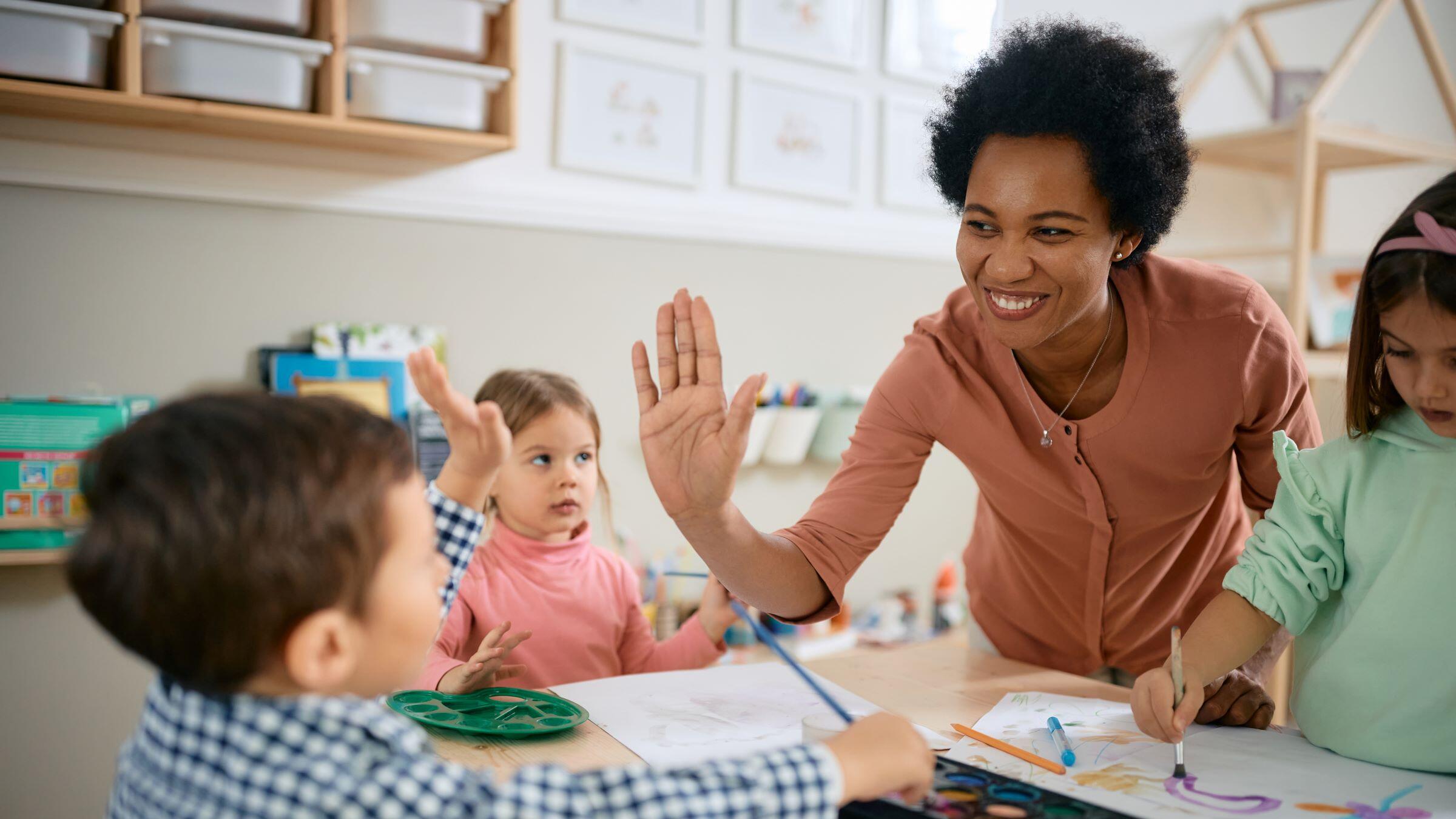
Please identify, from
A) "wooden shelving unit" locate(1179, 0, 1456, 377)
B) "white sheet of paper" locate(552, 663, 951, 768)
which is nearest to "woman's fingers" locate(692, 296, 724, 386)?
"white sheet of paper" locate(552, 663, 951, 768)

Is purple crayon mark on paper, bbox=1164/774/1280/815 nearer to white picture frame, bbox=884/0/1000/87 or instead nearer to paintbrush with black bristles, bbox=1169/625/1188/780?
paintbrush with black bristles, bbox=1169/625/1188/780

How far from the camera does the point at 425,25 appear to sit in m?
1.82

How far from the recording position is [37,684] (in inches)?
69.6

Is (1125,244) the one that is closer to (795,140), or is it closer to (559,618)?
(559,618)

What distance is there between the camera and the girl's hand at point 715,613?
143 centimetres

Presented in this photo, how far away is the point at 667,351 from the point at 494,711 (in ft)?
1.25

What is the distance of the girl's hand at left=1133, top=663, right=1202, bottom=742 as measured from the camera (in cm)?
A: 94

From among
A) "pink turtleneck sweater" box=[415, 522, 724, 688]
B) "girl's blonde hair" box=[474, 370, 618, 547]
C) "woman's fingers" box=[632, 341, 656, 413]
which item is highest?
"woman's fingers" box=[632, 341, 656, 413]

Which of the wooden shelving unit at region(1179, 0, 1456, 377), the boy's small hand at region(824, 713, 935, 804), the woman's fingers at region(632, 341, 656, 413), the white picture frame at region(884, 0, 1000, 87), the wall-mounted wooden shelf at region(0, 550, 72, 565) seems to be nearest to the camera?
the boy's small hand at region(824, 713, 935, 804)

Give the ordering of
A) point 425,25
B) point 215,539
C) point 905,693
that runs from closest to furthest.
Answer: point 215,539, point 905,693, point 425,25

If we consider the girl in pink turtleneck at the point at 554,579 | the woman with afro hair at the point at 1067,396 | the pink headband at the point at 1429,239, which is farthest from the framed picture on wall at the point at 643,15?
the pink headband at the point at 1429,239

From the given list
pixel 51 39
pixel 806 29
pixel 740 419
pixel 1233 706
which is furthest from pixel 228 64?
pixel 1233 706

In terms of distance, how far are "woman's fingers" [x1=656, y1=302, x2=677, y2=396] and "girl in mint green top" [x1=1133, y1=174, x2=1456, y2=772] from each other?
524 mm

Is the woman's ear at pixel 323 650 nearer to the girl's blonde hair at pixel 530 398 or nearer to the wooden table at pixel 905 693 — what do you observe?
the wooden table at pixel 905 693
